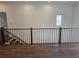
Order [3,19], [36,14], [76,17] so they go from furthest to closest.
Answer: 1. [3,19]
2. [36,14]
3. [76,17]

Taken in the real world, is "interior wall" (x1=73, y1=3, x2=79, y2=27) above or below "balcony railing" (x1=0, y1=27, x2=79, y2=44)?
above

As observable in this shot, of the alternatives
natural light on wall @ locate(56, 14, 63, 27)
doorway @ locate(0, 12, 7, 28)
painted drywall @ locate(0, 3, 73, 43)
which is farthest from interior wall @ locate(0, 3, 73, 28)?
doorway @ locate(0, 12, 7, 28)

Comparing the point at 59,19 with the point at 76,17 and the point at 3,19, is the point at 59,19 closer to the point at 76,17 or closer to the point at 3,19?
the point at 76,17

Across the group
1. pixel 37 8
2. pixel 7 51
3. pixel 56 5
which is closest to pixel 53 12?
pixel 56 5

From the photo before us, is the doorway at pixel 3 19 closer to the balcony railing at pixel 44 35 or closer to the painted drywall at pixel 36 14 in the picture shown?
the painted drywall at pixel 36 14

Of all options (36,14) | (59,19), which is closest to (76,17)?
(59,19)

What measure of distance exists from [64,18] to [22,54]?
3.89m

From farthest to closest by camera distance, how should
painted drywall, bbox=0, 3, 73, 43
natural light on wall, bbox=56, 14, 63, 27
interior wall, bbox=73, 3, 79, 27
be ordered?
natural light on wall, bbox=56, 14, 63, 27
painted drywall, bbox=0, 3, 73, 43
interior wall, bbox=73, 3, 79, 27

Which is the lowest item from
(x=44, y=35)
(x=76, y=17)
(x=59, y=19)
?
(x=44, y=35)

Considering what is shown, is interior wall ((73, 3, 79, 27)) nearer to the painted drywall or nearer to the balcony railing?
the painted drywall

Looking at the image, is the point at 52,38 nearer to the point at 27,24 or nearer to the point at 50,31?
the point at 50,31

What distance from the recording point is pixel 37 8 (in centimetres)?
740

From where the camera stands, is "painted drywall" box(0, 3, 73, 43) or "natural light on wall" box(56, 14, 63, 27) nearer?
"painted drywall" box(0, 3, 73, 43)

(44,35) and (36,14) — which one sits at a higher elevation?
(36,14)
